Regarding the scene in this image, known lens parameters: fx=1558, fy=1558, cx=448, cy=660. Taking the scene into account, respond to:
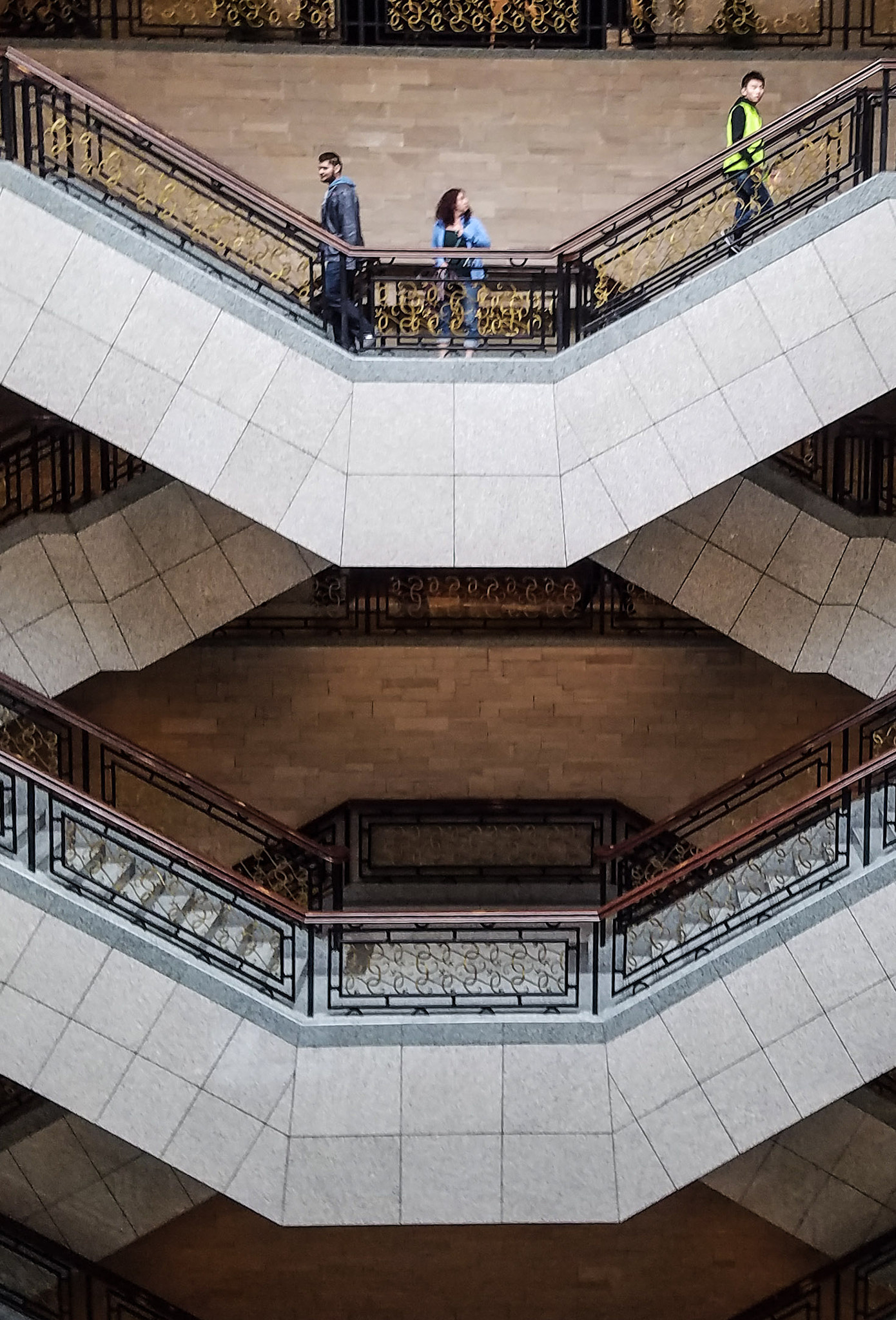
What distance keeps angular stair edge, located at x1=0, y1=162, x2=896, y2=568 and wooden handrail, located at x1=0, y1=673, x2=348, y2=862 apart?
1.51 m

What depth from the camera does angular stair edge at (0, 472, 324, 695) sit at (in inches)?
410

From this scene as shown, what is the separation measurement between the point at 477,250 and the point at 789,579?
11.2 ft

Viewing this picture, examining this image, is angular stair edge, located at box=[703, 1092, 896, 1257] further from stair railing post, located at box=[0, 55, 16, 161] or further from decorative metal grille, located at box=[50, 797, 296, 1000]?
stair railing post, located at box=[0, 55, 16, 161]

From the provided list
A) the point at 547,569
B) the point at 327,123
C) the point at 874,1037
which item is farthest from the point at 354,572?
the point at 874,1037

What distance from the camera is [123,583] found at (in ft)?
34.6

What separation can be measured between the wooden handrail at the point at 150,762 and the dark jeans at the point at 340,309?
2680 millimetres

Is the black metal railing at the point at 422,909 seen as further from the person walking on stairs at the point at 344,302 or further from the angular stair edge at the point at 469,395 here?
the person walking on stairs at the point at 344,302

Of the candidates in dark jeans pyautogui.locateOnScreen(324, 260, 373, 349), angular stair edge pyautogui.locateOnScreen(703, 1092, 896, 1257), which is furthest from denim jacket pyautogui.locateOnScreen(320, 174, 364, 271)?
angular stair edge pyautogui.locateOnScreen(703, 1092, 896, 1257)

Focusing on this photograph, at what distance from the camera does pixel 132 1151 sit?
1072 cm

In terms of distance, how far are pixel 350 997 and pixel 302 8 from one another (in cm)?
788

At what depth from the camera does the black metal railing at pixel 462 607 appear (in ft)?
42.6

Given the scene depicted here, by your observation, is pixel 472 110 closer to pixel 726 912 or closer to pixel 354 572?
pixel 354 572

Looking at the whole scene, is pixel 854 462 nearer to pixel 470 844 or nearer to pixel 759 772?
pixel 759 772

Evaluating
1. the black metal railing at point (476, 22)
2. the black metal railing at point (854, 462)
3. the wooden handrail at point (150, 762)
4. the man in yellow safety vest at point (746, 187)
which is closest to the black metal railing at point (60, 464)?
the wooden handrail at point (150, 762)
